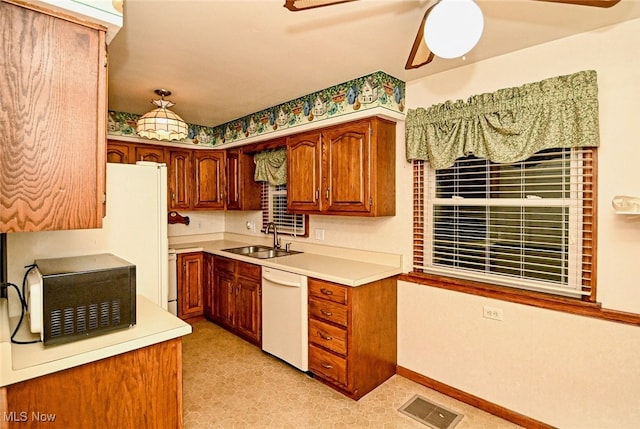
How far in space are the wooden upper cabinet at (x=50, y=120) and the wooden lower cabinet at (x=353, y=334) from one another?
67.7 inches

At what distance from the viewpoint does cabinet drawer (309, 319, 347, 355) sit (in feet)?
8.39

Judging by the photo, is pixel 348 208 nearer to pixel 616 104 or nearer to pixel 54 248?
pixel 616 104

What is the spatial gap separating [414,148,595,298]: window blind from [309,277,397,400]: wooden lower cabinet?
0.51 meters

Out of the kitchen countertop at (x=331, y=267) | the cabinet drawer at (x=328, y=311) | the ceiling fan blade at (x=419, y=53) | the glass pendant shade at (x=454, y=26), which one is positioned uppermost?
the ceiling fan blade at (x=419, y=53)

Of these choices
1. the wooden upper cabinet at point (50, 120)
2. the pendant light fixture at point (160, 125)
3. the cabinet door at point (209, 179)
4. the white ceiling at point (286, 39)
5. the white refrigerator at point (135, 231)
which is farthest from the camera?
the cabinet door at point (209, 179)

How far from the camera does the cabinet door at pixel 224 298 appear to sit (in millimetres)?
3699

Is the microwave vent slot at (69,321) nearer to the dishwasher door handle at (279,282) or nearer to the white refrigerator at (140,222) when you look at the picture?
the white refrigerator at (140,222)

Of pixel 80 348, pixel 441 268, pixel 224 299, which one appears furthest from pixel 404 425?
pixel 224 299

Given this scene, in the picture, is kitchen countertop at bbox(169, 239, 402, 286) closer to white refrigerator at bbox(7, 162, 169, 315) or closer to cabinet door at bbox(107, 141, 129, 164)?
white refrigerator at bbox(7, 162, 169, 315)

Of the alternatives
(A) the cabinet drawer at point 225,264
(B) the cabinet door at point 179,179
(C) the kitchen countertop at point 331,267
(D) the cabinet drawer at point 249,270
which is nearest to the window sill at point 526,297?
(C) the kitchen countertop at point 331,267

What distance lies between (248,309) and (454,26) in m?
2.97

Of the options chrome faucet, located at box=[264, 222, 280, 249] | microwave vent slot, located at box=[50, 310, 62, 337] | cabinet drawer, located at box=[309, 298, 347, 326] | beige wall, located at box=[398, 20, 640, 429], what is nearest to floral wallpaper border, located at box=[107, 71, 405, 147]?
beige wall, located at box=[398, 20, 640, 429]

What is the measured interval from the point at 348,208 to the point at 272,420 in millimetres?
1676

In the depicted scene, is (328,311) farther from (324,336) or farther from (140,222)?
(140,222)
